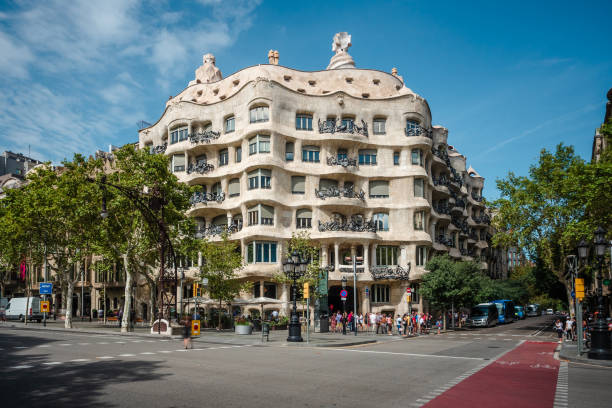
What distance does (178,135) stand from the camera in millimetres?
50781

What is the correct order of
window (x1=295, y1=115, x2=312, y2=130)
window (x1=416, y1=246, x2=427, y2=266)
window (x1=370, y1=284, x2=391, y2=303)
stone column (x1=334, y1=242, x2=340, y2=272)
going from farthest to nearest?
window (x1=416, y1=246, x2=427, y2=266) < window (x1=295, y1=115, x2=312, y2=130) < window (x1=370, y1=284, x2=391, y2=303) < stone column (x1=334, y1=242, x2=340, y2=272)

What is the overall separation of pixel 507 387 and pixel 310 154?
3650 cm

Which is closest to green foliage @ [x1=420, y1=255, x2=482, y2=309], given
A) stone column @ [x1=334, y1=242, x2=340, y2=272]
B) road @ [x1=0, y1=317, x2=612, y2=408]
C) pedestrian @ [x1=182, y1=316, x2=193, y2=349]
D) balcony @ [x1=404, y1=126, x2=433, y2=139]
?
stone column @ [x1=334, y1=242, x2=340, y2=272]

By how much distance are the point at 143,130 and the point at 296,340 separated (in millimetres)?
38673

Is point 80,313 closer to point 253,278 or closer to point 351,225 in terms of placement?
point 253,278

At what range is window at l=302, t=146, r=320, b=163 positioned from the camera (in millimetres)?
47094

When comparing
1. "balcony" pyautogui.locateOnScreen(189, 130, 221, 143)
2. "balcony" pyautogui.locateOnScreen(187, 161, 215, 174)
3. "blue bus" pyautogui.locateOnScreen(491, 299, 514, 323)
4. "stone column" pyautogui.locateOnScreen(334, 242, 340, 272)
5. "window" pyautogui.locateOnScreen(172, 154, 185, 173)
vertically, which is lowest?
"blue bus" pyautogui.locateOnScreen(491, 299, 514, 323)

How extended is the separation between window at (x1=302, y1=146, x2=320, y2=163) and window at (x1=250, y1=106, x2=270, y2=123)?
15.4 feet

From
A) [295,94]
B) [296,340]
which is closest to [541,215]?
[295,94]

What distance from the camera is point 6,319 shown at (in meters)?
52.0

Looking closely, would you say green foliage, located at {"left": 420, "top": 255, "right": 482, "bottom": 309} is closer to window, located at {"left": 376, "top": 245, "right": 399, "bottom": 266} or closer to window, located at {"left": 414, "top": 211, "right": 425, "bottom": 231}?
window, located at {"left": 376, "top": 245, "right": 399, "bottom": 266}

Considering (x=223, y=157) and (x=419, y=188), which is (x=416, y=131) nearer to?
(x=419, y=188)

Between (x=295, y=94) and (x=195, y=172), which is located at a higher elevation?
(x=295, y=94)

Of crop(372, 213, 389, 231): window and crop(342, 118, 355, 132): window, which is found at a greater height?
crop(342, 118, 355, 132): window
